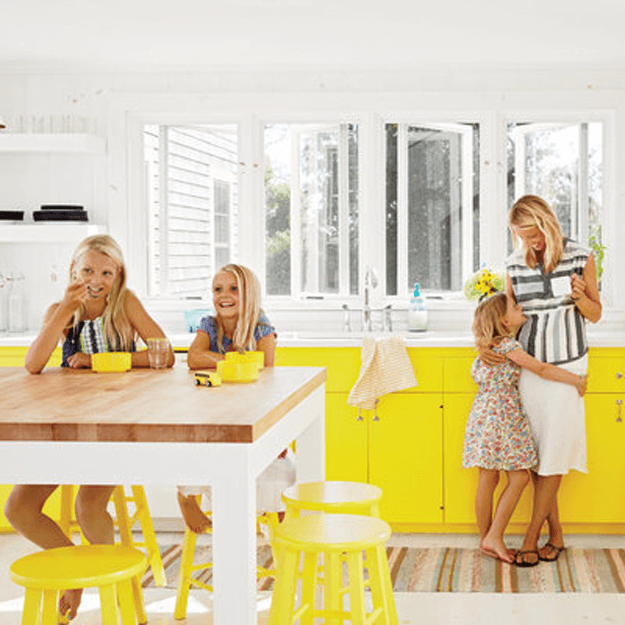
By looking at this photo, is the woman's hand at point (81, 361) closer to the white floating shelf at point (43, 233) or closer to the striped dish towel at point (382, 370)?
the striped dish towel at point (382, 370)

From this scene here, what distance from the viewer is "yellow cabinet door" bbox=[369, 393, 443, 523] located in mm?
5023

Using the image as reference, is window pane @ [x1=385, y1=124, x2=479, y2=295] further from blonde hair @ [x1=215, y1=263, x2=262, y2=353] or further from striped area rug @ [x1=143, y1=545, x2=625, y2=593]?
blonde hair @ [x1=215, y1=263, x2=262, y2=353]

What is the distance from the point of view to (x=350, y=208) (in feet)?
19.2

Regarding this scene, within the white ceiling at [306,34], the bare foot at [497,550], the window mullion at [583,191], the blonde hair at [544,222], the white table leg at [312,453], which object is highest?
the white ceiling at [306,34]

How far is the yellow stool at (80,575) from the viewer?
248cm

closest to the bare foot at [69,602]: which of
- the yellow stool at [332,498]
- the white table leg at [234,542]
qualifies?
the yellow stool at [332,498]

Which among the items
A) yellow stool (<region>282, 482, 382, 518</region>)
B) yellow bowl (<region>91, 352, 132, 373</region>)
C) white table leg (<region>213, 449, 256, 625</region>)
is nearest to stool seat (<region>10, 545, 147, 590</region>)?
white table leg (<region>213, 449, 256, 625</region>)

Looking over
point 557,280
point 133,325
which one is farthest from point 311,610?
point 557,280

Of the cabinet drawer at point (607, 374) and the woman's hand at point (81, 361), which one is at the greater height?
the woman's hand at point (81, 361)

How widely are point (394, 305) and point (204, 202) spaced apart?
1215 mm

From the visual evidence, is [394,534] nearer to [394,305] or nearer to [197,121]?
[394,305]

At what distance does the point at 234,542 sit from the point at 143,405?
495 millimetres

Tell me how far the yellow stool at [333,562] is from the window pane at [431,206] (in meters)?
3.06

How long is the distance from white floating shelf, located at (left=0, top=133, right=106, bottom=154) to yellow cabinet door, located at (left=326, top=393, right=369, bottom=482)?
180 centimetres
